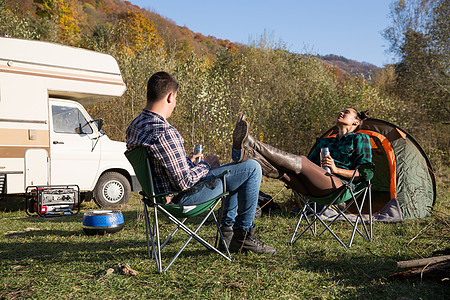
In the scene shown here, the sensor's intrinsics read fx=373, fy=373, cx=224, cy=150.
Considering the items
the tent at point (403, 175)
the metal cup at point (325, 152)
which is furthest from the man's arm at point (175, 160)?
the tent at point (403, 175)

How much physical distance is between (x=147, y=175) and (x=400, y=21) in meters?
14.4

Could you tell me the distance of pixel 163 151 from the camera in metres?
2.57

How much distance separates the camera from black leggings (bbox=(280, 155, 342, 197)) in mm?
3296

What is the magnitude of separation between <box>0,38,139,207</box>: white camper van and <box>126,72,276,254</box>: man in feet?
12.7

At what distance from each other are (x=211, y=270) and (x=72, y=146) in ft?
14.5

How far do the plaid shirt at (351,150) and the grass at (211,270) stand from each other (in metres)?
0.78

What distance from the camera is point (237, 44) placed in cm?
1510

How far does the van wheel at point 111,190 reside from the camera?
21.9 feet

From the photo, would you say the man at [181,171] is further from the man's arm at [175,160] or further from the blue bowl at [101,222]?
the blue bowl at [101,222]

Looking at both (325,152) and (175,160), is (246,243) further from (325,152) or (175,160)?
(325,152)

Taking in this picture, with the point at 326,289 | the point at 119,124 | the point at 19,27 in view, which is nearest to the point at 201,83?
the point at 119,124

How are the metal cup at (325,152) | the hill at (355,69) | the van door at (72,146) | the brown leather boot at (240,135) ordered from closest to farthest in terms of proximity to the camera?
1. the brown leather boot at (240,135)
2. the metal cup at (325,152)
3. the van door at (72,146)
4. the hill at (355,69)

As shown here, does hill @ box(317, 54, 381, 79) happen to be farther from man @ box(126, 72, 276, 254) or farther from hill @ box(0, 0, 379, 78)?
man @ box(126, 72, 276, 254)

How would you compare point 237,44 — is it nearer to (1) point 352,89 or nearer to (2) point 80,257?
(1) point 352,89
